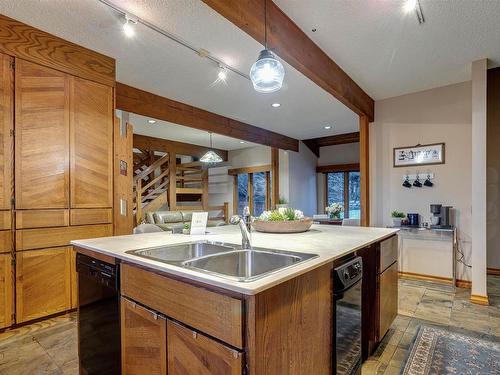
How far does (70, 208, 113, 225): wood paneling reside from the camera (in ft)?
9.16

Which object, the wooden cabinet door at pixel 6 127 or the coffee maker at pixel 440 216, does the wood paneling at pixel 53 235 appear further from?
the coffee maker at pixel 440 216

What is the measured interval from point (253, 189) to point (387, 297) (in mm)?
6572

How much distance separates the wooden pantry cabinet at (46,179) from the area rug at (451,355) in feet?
9.82

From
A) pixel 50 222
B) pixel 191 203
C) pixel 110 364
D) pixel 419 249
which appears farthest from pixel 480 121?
pixel 191 203

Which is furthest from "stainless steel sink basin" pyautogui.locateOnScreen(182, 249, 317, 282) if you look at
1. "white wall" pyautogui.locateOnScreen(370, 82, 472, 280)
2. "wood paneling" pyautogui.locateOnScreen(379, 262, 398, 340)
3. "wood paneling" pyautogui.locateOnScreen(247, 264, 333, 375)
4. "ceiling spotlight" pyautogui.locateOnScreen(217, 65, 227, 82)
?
"white wall" pyautogui.locateOnScreen(370, 82, 472, 280)

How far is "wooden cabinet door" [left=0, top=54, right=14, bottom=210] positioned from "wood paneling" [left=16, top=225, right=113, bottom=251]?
11.6 inches

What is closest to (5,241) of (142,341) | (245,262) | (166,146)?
(142,341)

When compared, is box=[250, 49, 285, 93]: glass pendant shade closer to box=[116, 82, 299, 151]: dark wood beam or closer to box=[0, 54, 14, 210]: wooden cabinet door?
box=[0, 54, 14, 210]: wooden cabinet door

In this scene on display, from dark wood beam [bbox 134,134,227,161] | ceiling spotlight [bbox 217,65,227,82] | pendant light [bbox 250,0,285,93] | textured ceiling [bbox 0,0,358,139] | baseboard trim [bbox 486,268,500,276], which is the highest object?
textured ceiling [bbox 0,0,358,139]

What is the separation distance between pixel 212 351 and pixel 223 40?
259 cm

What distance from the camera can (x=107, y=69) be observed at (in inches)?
118

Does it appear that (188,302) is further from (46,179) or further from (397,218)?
(397,218)

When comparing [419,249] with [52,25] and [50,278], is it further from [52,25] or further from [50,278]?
[52,25]

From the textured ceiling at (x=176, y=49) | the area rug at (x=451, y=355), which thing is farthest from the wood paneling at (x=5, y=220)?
the area rug at (x=451, y=355)
